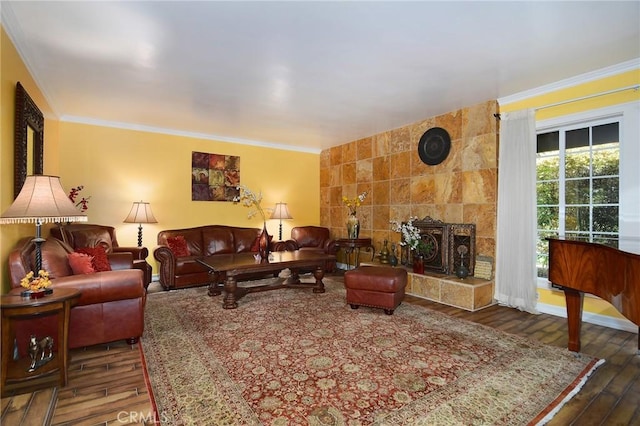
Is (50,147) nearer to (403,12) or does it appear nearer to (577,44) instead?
(403,12)

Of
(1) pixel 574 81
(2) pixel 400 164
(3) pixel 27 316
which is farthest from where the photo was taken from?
(2) pixel 400 164

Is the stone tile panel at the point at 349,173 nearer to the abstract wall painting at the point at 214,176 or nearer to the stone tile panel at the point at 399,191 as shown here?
the stone tile panel at the point at 399,191

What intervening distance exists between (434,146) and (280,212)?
10.2 ft

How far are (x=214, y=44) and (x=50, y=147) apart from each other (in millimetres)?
3283

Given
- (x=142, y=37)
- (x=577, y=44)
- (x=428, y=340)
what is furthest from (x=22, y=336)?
(x=577, y=44)

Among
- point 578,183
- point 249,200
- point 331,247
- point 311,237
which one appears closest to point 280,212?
point 249,200

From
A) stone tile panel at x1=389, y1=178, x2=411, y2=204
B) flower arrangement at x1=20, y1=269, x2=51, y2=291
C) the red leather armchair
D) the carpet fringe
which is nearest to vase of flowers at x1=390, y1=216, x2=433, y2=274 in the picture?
stone tile panel at x1=389, y1=178, x2=411, y2=204

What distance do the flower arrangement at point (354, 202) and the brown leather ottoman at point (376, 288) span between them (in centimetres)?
230

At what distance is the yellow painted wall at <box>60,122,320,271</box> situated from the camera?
4863 mm

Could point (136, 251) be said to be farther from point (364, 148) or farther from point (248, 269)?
point (364, 148)

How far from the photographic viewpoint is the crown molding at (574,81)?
3041mm

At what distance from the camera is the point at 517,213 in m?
3.73

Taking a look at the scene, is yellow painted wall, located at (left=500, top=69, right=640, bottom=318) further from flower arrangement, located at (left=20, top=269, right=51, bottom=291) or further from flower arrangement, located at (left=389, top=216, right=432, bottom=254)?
flower arrangement, located at (left=20, top=269, right=51, bottom=291)

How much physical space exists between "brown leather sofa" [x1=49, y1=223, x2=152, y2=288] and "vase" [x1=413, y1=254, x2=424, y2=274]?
3.76 metres
